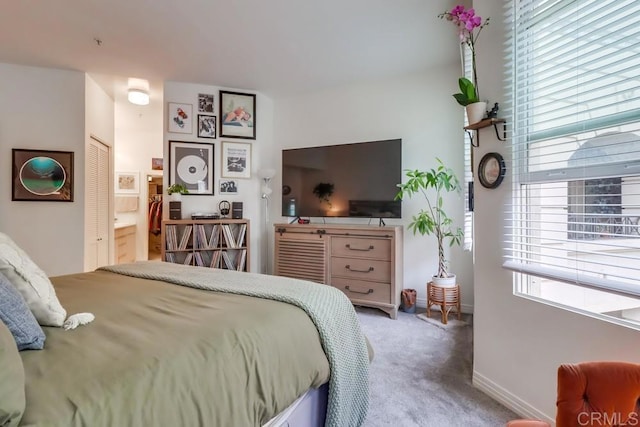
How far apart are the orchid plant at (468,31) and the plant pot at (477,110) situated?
6 cm

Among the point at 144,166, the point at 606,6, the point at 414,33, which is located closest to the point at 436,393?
the point at 606,6

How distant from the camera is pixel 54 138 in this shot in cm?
346

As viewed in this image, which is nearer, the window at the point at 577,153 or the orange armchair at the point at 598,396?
the orange armchair at the point at 598,396

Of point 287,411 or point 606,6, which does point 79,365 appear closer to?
point 287,411

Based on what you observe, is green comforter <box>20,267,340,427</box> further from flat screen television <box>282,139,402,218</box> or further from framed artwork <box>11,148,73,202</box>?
framed artwork <box>11,148,73,202</box>

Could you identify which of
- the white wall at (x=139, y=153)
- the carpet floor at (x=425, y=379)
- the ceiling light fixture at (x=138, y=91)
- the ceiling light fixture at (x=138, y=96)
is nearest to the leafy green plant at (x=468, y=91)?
the carpet floor at (x=425, y=379)

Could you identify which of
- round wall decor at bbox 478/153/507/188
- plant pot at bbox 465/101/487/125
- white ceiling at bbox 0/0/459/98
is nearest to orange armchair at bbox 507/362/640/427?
round wall decor at bbox 478/153/507/188

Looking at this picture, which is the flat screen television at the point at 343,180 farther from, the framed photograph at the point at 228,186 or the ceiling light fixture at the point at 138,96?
the ceiling light fixture at the point at 138,96

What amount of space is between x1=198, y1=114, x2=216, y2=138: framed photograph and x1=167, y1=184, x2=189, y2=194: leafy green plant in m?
0.66

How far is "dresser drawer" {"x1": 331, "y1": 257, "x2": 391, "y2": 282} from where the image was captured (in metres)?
3.19

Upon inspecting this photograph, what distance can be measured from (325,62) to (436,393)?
3046 mm

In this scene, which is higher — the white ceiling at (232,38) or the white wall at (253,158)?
the white ceiling at (232,38)

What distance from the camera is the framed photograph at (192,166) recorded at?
3806 mm

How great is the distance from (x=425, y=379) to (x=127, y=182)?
596 centimetres
